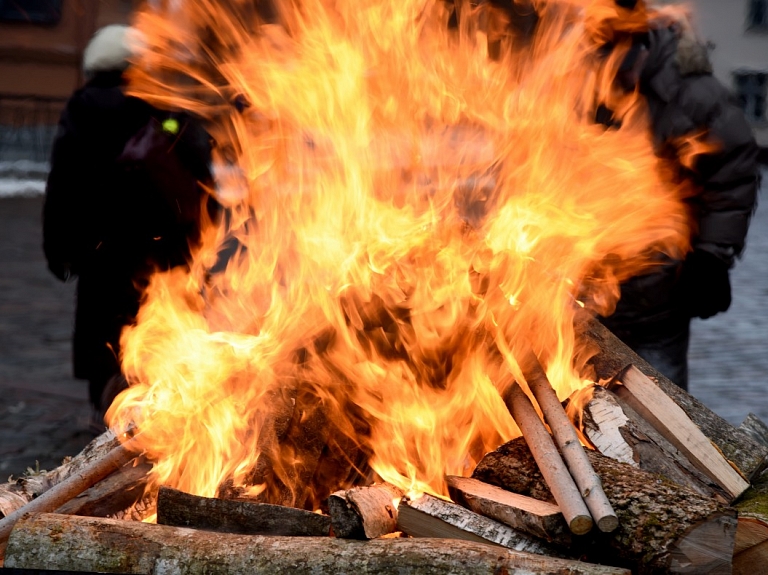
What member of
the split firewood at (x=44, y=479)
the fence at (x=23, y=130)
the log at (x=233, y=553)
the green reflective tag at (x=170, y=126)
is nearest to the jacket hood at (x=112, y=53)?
the green reflective tag at (x=170, y=126)

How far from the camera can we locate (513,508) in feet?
9.16

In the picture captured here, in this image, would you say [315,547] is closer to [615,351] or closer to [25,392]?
[615,351]

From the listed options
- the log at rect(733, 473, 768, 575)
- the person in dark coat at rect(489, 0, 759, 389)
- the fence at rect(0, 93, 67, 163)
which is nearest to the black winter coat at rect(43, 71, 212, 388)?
the person in dark coat at rect(489, 0, 759, 389)

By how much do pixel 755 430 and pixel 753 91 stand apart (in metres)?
29.4

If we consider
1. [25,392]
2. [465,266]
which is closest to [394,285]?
[465,266]

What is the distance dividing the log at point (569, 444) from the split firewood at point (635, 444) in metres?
0.19

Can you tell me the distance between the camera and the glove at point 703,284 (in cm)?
448

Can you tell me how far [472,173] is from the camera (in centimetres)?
418

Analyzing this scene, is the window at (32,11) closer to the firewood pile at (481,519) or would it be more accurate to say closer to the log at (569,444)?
the firewood pile at (481,519)

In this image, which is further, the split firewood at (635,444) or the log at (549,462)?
the split firewood at (635,444)

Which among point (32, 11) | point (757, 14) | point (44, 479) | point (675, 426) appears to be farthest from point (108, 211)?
point (757, 14)

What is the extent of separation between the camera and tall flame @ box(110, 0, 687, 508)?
339 centimetres

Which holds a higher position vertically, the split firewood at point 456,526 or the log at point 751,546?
the log at point 751,546

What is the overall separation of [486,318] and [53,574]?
157 centimetres
